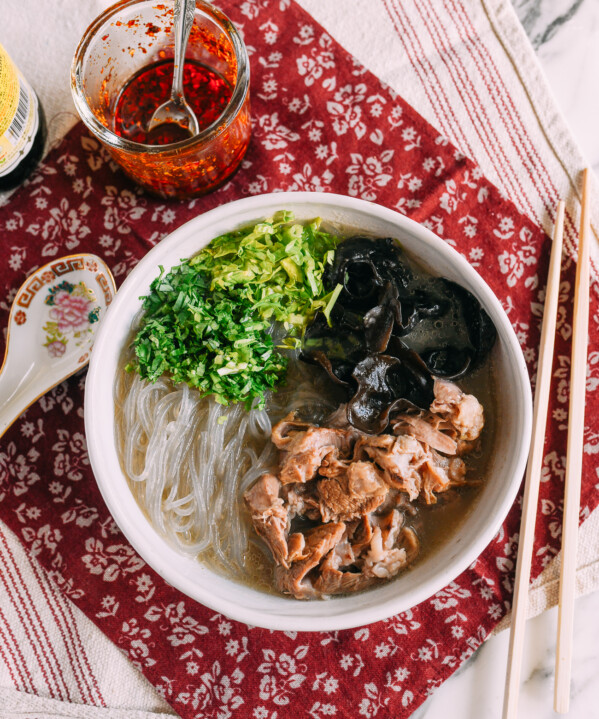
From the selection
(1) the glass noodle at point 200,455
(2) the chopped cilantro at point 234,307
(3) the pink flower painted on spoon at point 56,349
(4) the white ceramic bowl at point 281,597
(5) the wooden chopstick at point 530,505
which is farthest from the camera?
(3) the pink flower painted on spoon at point 56,349

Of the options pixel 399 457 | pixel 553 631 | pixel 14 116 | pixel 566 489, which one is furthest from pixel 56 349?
pixel 553 631

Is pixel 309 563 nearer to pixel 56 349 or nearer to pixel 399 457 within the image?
pixel 399 457

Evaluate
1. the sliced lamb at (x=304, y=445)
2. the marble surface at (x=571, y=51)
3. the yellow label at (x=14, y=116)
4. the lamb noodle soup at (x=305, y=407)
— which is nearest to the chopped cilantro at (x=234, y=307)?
the lamb noodle soup at (x=305, y=407)

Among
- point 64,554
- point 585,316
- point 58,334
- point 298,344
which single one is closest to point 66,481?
point 64,554

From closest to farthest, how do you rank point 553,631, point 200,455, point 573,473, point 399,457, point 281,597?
point 399,457 < point 281,597 < point 200,455 < point 573,473 < point 553,631

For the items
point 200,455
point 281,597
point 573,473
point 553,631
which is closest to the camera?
point 281,597

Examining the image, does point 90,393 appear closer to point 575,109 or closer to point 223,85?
point 223,85

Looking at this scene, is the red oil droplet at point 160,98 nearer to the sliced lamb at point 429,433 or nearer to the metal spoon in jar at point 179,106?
the metal spoon in jar at point 179,106
